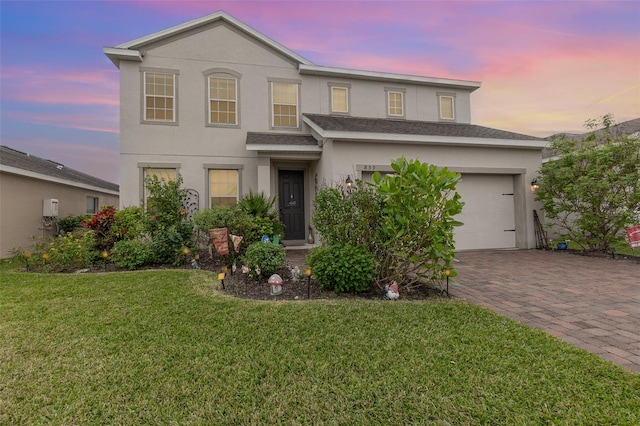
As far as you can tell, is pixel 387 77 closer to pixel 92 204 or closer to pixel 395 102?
pixel 395 102

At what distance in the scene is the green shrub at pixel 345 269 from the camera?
4.25m

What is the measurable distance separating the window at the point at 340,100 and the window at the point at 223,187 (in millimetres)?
4224

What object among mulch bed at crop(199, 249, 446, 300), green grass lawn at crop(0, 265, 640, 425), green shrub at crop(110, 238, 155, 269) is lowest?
green grass lawn at crop(0, 265, 640, 425)

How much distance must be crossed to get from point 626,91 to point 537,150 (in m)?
5.48

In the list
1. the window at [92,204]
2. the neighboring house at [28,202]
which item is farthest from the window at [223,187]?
the window at [92,204]

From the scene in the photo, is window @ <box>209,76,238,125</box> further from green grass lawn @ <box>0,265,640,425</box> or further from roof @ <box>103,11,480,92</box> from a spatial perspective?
green grass lawn @ <box>0,265,640,425</box>

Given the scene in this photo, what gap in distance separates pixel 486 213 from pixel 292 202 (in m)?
6.30

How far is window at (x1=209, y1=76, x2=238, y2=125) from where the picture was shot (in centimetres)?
931

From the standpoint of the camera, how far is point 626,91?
423 inches

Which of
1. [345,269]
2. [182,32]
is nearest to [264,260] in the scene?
[345,269]

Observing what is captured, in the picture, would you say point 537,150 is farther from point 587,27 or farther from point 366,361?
point 366,361

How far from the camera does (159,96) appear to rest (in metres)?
8.98

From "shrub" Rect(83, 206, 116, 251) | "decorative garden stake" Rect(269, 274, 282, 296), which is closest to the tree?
"decorative garden stake" Rect(269, 274, 282, 296)

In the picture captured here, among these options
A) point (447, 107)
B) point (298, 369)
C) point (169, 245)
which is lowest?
point (298, 369)
